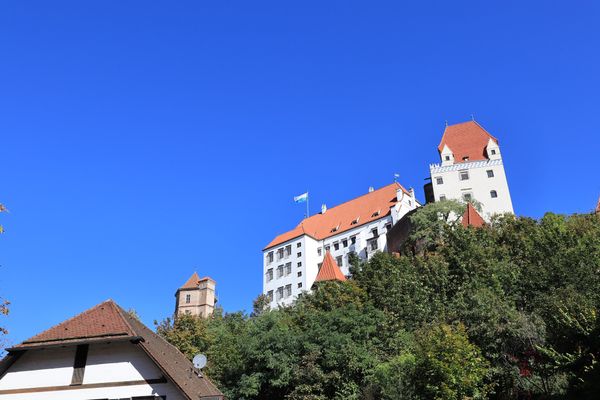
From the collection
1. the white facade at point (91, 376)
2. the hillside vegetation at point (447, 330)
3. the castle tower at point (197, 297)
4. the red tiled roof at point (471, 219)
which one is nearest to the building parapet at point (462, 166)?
the red tiled roof at point (471, 219)

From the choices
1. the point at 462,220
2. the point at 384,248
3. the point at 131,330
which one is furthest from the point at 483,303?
the point at 384,248

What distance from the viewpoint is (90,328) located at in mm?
19281

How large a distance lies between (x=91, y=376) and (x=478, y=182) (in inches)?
1841

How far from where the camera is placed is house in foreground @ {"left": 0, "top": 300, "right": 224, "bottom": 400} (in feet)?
59.7

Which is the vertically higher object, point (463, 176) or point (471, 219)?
point (463, 176)

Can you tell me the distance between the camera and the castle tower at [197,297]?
68.0 metres

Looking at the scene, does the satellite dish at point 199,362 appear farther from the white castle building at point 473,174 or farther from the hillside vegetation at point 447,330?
the white castle building at point 473,174

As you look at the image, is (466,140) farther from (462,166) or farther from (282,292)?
(282,292)

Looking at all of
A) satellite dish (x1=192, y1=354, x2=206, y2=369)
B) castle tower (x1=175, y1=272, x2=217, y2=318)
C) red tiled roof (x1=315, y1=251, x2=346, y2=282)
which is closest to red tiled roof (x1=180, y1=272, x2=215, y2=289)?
castle tower (x1=175, y1=272, x2=217, y2=318)

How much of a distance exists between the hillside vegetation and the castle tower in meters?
29.3

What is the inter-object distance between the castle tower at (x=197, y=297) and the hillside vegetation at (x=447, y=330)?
2933 centimetres

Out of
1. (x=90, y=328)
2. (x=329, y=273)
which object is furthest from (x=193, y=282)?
(x=90, y=328)

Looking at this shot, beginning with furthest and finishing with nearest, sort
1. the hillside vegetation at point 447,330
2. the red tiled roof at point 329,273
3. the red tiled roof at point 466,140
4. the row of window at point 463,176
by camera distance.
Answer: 1. the red tiled roof at point 466,140
2. the row of window at point 463,176
3. the red tiled roof at point 329,273
4. the hillside vegetation at point 447,330

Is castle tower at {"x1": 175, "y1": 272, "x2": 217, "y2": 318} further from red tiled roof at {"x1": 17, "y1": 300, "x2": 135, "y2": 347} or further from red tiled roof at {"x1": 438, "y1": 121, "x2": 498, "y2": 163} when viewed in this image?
red tiled roof at {"x1": 17, "y1": 300, "x2": 135, "y2": 347}
